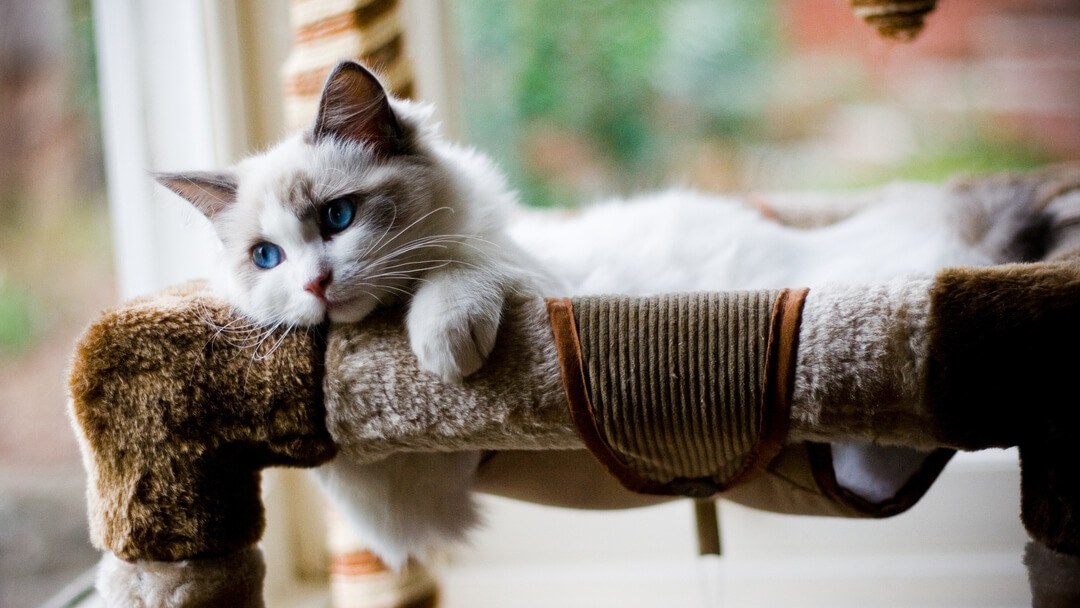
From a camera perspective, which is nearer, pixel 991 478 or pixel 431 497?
pixel 431 497

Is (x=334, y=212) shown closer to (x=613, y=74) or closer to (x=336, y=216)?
(x=336, y=216)

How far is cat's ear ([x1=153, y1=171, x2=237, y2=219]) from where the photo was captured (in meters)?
1.14

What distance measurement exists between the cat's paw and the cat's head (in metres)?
0.10

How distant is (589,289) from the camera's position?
134 centimetres

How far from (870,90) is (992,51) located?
0.28 meters

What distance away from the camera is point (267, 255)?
111cm

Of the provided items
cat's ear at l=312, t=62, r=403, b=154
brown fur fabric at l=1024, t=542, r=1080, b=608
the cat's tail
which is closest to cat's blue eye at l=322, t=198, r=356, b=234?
cat's ear at l=312, t=62, r=403, b=154

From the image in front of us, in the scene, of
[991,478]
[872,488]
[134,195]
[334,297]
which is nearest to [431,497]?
[334,297]

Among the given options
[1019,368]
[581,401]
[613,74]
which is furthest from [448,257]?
[613,74]

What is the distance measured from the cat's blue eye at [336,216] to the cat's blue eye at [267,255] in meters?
0.07

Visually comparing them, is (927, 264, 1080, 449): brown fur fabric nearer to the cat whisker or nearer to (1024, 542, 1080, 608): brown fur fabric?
(1024, 542, 1080, 608): brown fur fabric

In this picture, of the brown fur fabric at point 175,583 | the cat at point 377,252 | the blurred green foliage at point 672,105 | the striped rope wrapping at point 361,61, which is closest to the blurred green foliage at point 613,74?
the blurred green foliage at point 672,105

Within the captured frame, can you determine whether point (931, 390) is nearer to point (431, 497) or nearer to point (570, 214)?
point (431, 497)

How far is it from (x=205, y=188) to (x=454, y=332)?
46cm
